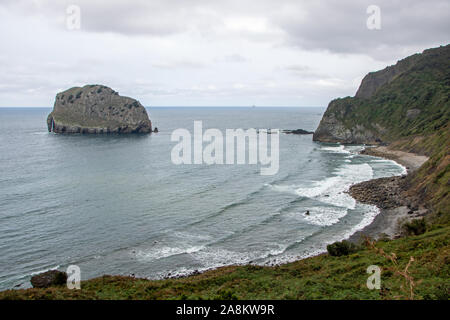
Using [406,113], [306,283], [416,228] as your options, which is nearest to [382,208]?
[416,228]

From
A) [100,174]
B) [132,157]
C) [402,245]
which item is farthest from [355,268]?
[132,157]

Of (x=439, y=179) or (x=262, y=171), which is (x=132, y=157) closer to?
(x=262, y=171)

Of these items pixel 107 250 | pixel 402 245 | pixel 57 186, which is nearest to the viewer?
pixel 402 245

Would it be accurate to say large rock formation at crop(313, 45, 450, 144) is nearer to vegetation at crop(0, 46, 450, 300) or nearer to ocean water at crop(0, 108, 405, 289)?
ocean water at crop(0, 108, 405, 289)

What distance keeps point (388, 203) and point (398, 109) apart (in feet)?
328

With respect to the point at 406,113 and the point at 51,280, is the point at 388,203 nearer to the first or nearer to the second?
the point at 51,280

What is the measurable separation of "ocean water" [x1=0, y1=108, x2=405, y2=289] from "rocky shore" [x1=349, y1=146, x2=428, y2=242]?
212cm

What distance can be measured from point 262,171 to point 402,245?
57.5 metres

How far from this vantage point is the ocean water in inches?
1666

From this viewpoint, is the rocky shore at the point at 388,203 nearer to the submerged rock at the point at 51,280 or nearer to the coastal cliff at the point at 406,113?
the coastal cliff at the point at 406,113

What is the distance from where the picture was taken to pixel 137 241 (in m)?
47.0

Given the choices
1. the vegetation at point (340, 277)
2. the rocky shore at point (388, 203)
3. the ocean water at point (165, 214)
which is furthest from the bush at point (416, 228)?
the ocean water at point (165, 214)

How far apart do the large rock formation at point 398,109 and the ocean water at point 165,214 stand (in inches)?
1696

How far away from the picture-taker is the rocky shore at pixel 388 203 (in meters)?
50.8
